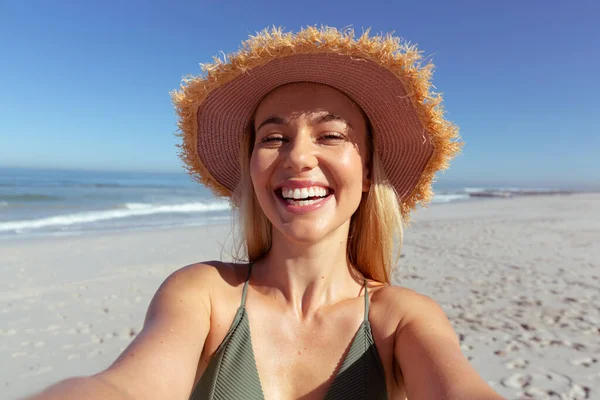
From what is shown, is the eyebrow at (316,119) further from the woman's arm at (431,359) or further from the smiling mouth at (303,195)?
the woman's arm at (431,359)

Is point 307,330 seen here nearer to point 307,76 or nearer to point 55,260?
point 307,76

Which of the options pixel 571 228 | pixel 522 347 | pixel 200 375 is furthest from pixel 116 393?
pixel 571 228

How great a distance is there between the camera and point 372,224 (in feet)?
7.25

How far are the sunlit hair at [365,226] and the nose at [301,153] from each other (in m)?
0.46

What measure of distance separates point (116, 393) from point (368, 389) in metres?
0.94

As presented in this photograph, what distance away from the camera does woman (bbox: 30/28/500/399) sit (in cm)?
162

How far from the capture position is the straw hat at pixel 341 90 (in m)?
1.76

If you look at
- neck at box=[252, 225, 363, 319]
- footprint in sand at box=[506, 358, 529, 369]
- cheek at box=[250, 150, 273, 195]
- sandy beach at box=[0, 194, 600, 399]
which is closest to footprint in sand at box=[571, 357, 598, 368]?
sandy beach at box=[0, 194, 600, 399]

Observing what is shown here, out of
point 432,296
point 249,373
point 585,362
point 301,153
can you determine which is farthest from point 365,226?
point 432,296

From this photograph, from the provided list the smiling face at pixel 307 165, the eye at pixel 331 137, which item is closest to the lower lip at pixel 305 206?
the smiling face at pixel 307 165

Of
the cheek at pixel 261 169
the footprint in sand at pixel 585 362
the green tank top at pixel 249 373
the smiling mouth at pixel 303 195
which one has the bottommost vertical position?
the footprint in sand at pixel 585 362

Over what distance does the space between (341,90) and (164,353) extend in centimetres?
138

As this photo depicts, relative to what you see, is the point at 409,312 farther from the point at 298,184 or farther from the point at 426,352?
the point at 298,184

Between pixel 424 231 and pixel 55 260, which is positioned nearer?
pixel 55 260
